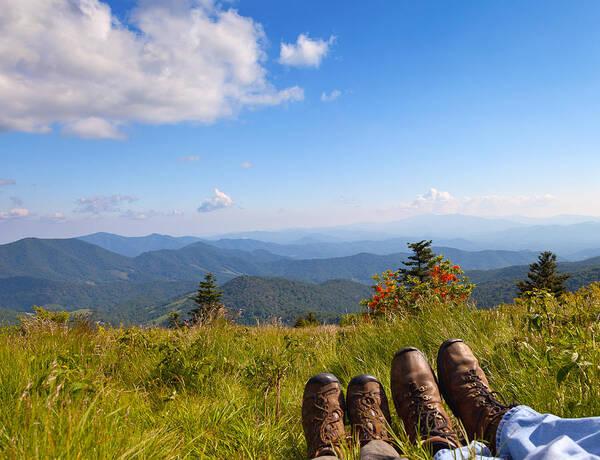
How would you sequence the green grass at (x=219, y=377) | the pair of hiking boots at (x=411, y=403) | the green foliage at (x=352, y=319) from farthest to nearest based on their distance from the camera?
the green foliage at (x=352, y=319)
the pair of hiking boots at (x=411, y=403)
the green grass at (x=219, y=377)

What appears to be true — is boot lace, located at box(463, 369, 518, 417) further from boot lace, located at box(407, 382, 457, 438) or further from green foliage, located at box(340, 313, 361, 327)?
green foliage, located at box(340, 313, 361, 327)

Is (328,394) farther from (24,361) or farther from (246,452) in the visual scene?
(24,361)

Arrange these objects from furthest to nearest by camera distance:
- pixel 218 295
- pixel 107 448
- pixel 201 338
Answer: pixel 218 295 < pixel 201 338 < pixel 107 448

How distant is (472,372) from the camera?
8.86 ft

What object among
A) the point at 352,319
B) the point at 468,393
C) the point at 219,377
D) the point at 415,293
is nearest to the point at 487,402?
the point at 468,393

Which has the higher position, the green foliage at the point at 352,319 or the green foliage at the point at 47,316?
the green foliage at the point at 47,316

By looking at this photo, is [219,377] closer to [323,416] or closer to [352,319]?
[323,416]

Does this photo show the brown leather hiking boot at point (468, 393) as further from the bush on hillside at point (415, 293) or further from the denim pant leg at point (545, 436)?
the bush on hillside at point (415, 293)

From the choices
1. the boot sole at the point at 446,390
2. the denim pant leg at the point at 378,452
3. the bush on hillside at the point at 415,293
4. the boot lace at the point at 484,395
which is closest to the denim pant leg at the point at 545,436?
the boot lace at the point at 484,395

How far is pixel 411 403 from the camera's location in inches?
101

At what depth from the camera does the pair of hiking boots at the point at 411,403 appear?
2.25 m

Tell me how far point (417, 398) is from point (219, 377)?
7.03 ft

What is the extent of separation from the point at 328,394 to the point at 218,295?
46.5 m

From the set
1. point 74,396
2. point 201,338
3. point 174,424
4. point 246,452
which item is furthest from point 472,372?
point 201,338
